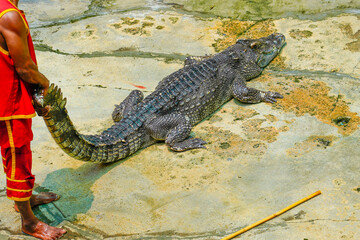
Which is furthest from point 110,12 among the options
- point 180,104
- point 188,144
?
point 188,144

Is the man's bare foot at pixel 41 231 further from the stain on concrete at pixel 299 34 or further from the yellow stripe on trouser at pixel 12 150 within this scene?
the stain on concrete at pixel 299 34

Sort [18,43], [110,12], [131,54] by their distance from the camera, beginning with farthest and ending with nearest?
[110,12], [131,54], [18,43]

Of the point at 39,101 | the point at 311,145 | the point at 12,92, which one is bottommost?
the point at 311,145

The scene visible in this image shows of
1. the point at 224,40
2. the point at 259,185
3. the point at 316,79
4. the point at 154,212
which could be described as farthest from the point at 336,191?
the point at 224,40

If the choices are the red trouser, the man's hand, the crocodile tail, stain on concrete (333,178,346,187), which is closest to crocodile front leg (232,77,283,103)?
stain on concrete (333,178,346,187)

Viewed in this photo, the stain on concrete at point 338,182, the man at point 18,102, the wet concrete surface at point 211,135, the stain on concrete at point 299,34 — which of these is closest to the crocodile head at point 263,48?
the wet concrete surface at point 211,135

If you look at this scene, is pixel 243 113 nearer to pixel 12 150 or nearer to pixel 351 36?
pixel 351 36
